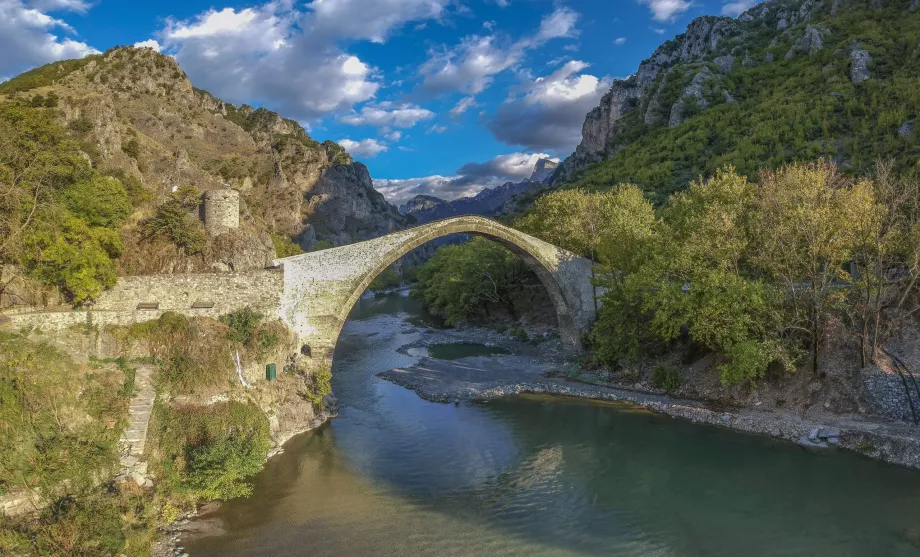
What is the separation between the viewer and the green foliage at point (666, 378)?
19984 millimetres

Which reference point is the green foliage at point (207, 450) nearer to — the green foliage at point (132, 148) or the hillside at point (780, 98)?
the hillside at point (780, 98)

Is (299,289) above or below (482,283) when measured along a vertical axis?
below

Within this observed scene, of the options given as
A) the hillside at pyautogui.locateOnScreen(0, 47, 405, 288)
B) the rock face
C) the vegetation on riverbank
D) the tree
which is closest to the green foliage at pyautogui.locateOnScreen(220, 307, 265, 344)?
the hillside at pyautogui.locateOnScreen(0, 47, 405, 288)

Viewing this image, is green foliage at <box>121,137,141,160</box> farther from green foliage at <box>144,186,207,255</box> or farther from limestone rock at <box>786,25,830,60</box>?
limestone rock at <box>786,25,830,60</box>

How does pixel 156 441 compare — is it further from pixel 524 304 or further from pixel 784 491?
pixel 524 304

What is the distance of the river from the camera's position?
10633mm

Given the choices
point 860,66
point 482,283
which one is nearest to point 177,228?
point 482,283

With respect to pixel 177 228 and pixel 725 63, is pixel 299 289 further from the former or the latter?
pixel 725 63

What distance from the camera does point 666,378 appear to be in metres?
20.3

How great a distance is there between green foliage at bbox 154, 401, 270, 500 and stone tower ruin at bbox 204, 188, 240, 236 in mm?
8225

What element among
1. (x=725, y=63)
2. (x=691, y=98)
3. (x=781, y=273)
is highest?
(x=725, y=63)

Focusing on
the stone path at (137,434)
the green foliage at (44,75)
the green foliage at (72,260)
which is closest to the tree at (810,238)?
the stone path at (137,434)

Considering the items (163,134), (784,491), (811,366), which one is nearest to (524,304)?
(811,366)

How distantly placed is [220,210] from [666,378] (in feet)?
63.5
